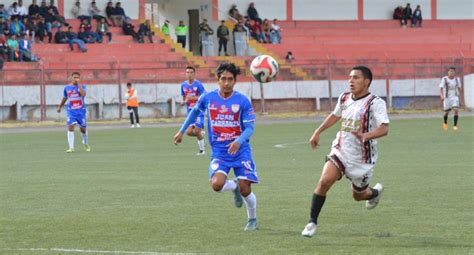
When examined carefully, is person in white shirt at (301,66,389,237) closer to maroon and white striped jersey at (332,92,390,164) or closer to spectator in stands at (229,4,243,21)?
maroon and white striped jersey at (332,92,390,164)

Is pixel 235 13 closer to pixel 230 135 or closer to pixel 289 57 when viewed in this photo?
pixel 289 57

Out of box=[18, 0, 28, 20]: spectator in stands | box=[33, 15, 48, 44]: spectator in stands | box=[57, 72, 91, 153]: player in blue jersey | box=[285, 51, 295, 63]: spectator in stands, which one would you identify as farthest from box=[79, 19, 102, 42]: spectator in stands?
box=[57, 72, 91, 153]: player in blue jersey

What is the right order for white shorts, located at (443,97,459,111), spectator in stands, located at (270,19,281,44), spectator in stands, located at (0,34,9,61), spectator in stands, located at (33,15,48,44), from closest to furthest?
white shorts, located at (443,97,459,111) → spectator in stands, located at (0,34,9,61) → spectator in stands, located at (33,15,48,44) → spectator in stands, located at (270,19,281,44)

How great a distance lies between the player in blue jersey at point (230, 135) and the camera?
12094 mm

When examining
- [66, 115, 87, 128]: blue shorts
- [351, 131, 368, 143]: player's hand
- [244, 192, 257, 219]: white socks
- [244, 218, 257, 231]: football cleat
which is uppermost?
[351, 131, 368, 143]: player's hand

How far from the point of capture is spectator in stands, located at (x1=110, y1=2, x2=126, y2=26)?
2069 inches

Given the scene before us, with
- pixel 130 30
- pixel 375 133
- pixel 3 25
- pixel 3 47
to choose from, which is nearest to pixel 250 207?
pixel 375 133

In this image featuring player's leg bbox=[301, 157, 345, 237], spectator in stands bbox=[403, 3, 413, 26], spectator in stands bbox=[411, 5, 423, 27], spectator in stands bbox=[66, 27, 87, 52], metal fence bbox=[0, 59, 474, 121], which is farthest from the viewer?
spectator in stands bbox=[403, 3, 413, 26]

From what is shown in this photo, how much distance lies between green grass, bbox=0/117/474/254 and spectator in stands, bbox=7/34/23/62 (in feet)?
65.0

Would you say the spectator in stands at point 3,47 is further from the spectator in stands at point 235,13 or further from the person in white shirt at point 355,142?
the person in white shirt at point 355,142

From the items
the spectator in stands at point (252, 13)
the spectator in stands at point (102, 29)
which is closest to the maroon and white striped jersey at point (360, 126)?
the spectator in stands at point (102, 29)

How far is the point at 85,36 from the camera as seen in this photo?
1973 inches

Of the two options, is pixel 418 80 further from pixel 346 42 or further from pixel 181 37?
pixel 181 37

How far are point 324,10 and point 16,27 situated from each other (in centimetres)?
2013
